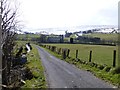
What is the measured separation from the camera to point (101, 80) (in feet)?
62.3

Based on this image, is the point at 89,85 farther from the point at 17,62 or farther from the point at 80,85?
the point at 17,62

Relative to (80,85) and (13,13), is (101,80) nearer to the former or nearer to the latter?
(80,85)

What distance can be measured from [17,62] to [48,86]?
73.4ft

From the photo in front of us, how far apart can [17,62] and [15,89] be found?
2109 cm

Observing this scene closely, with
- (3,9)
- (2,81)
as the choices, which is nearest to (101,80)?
(2,81)

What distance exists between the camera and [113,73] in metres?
21.2

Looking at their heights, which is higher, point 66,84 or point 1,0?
point 1,0

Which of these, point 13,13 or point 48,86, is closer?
point 48,86

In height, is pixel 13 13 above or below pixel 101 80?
above

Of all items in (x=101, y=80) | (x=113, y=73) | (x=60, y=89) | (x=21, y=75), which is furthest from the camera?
(x=21, y=75)

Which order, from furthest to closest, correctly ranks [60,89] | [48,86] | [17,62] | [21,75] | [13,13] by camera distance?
[17,62], [13,13], [21,75], [48,86], [60,89]

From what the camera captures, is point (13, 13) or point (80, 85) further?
point (13, 13)

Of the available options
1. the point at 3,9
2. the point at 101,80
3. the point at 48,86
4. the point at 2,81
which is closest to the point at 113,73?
the point at 101,80

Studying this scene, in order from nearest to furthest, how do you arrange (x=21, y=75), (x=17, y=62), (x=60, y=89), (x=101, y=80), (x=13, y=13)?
(x=60, y=89) < (x=101, y=80) < (x=21, y=75) < (x=13, y=13) < (x=17, y=62)
